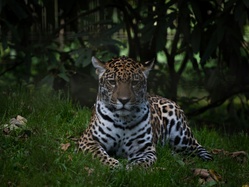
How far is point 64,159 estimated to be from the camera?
258 inches

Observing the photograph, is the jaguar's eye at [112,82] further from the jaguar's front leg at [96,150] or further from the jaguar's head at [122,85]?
the jaguar's front leg at [96,150]

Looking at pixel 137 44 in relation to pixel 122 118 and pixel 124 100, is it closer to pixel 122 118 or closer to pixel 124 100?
pixel 122 118

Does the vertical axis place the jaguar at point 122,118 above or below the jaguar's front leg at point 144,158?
above

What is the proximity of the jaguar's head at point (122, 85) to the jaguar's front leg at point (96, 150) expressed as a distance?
420 mm

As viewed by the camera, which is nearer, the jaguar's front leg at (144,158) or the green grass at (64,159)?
the green grass at (64,159)

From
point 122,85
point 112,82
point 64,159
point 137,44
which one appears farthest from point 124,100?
point 137,44

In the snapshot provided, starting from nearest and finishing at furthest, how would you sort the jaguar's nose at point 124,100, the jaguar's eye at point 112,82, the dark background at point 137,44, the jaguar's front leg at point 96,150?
1. the jaguar's front leg at point 96,150
2. the jaguar's nose at point 124,100
3. the jaguar's eye at point 112,82
4. the dark background at point 137,44

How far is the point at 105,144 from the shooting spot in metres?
7.44

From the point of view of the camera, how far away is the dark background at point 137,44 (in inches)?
371

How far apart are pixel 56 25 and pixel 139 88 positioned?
3.54 metres

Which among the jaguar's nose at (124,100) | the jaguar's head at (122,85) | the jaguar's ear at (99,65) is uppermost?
the jaguar's ear at (99,65)

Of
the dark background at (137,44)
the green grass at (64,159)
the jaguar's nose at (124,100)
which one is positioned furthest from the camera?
the dark background at (137,44)

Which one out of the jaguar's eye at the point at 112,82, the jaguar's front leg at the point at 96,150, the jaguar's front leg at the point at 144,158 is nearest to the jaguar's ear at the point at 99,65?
the jaguar's eye at the point at 112,82

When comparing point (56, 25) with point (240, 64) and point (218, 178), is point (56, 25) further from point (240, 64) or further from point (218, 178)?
point (218, 178)
